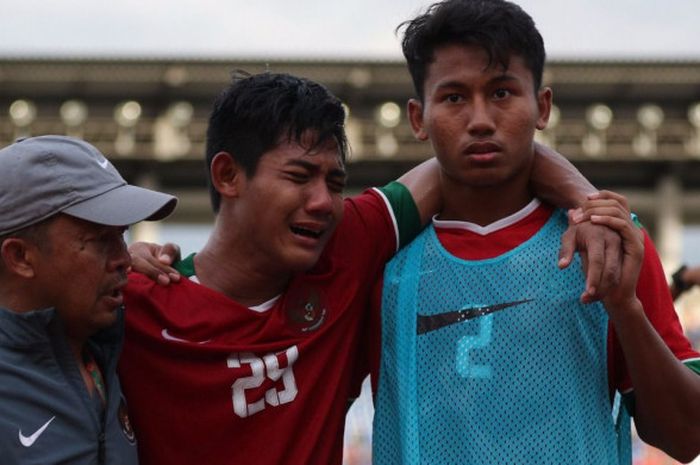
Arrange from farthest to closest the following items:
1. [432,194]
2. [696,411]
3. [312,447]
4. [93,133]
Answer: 1. [93,133]
2. [432,194]
3. [312,447]
4. [696,411]

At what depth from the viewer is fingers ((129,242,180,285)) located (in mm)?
2877

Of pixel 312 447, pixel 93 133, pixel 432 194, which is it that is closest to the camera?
pixel 312 447

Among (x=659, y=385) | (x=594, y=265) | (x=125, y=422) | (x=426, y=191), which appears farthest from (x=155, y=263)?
(x=659, y=385)

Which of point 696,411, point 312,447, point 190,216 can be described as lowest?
point 190,216

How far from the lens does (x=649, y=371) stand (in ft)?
8.28

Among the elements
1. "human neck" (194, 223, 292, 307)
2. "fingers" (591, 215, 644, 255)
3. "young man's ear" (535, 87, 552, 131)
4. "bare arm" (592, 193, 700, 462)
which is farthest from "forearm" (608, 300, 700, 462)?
"human neck" (194, 223, 292, 307)

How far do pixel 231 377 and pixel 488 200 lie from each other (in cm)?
70

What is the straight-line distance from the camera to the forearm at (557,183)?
9.17 feet

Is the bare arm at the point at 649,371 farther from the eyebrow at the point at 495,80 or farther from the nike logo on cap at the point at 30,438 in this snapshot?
the nike logo on cap at the point at 30,438

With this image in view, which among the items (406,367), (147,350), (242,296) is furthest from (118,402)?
(406,367)

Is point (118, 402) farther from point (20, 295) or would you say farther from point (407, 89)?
point (407, 89)

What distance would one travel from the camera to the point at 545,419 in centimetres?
268

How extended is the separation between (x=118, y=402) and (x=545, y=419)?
2.97 ft

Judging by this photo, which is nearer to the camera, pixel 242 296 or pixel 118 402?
pixel 118 402
